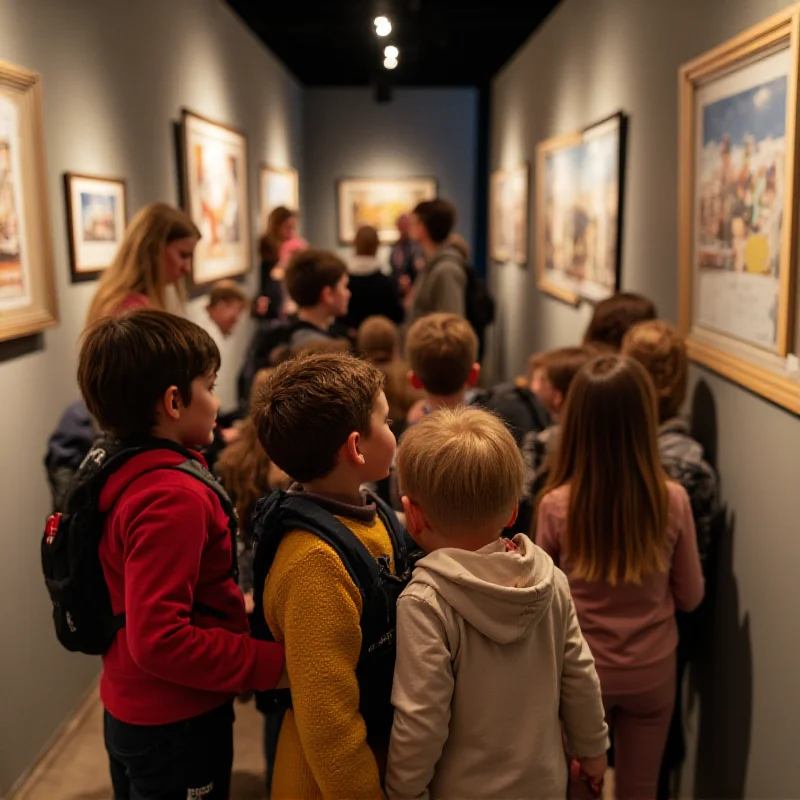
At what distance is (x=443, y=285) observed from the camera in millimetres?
4930

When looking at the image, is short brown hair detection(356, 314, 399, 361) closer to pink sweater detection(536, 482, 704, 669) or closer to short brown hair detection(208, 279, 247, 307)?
short brown hair detection(208, 279, 247, 307)

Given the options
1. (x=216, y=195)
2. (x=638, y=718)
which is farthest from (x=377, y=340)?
(x=216, y=195)

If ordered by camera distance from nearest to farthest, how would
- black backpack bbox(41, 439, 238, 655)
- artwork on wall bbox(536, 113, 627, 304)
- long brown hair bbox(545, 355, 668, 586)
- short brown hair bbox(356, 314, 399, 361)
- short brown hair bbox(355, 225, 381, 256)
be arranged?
black backpack bbox(41, 439, 238, 655) → long brown hair bbox(545, 355, 668, 586) → short brown hair bbox(356, 314, 399, 361) → artwork on wall bbox(536, 113, 627, 304) → short brown hair bbox(355, 225, 381, 256)

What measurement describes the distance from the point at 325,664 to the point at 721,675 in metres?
1.72

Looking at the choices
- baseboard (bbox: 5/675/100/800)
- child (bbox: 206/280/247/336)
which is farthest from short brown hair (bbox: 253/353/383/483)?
child (bbox: 206/280/247/336)

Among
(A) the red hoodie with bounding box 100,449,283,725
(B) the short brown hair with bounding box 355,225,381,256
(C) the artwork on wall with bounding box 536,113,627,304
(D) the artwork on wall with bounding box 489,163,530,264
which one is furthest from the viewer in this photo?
(D) the artwork on wall with bounding box 489,163,530,264

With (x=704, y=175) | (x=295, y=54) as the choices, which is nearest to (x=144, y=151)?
(x=704, y=175)

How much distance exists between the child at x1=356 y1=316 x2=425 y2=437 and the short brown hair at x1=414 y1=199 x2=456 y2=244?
127 cm

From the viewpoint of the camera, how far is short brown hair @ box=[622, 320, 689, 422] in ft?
8.52

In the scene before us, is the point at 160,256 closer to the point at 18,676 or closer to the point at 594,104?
the point at 18,676

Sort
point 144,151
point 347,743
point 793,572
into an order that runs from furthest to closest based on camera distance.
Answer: point 144,151, point 793,572, point 347,743

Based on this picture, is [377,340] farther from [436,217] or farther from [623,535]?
[623,535]

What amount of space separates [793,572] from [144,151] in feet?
11.5

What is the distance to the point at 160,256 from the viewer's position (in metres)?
2.96
